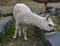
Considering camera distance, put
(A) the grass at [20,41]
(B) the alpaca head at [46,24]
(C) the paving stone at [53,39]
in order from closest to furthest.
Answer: (C) the paving stone at [53,39], (B) the alpaca head at [46,24], (A) the grass at [20,41]

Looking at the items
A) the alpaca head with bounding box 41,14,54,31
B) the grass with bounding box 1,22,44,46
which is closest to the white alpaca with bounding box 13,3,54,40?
the alpaca head with bounding box 41,14,54,31

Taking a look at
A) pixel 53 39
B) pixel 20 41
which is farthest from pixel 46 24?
pixel 20 41

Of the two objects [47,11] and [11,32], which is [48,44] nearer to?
[11,32]

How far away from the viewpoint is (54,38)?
511cm

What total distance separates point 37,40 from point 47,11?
305 cm

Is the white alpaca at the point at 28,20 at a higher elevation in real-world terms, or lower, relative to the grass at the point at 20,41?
higher

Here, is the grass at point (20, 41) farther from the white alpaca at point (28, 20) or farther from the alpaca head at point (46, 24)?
the alpaca head at point (46, 24)

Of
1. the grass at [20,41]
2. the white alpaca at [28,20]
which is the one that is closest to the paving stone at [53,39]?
the white alpaca at [28,20]

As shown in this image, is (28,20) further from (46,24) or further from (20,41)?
(20,41)

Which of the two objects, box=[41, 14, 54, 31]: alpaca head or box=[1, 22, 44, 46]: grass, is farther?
box=[1, 22, 44, 46]: grass

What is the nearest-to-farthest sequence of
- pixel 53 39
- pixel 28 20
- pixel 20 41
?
pixel 53 39
pixel 28 20
pixel 20 41

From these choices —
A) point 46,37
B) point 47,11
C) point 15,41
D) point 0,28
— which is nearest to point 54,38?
point 46,37

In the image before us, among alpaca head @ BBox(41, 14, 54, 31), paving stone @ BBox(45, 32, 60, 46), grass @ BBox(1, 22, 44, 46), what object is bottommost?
grass @ BBox(1, 22, 44, 46)

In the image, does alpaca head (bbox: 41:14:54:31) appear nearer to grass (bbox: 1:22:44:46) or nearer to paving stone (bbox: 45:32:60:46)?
paving stone (bbox: 45:32:60:46)
